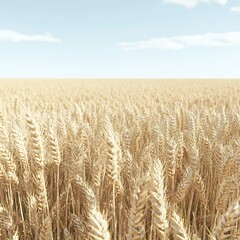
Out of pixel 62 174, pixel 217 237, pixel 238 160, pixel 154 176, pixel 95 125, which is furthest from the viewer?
pixel 95 125

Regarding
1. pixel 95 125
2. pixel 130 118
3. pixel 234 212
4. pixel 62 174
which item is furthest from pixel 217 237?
pixel 130 118

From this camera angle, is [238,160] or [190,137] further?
[190,137]

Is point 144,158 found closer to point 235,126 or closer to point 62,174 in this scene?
point 62,174

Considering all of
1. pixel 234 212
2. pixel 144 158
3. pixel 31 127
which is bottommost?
pixel 144 158

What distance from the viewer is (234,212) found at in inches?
33.0

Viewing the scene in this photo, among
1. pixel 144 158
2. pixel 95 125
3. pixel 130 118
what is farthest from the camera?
pixel 130 118

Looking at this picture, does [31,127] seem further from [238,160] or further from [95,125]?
[95,125]

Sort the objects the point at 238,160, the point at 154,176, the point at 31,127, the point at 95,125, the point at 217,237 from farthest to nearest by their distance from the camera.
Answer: the point at 95,125 → the point at 238,160 → the point at 31,127 → the point at 154,176 → the point at 217,237

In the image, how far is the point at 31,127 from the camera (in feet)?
4.91

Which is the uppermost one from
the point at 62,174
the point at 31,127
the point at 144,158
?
the point at 31,127

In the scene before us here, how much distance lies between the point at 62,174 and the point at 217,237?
1770mm

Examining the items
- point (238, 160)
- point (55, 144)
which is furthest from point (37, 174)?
point (238, 160)

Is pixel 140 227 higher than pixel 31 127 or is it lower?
lower

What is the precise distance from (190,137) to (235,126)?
1.23 metres
